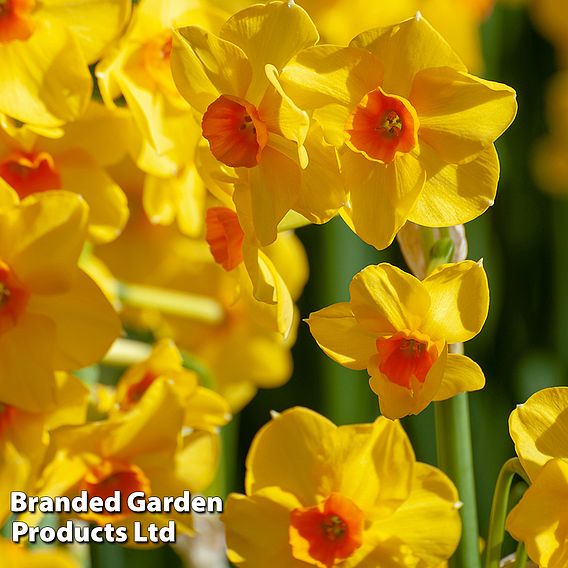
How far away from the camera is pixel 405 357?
0.74 metres

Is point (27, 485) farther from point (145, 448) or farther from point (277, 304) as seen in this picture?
point (277, 304)

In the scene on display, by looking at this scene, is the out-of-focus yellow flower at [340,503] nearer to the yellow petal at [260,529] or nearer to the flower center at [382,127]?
the yellow petal at [260,529]

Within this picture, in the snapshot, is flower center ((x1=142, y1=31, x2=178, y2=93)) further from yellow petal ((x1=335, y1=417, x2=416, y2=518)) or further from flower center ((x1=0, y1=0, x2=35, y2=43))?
yellow petal ((x1=335, y1=417, x2=416, y2=518))

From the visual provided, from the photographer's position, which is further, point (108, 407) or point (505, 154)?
point (505, 154)

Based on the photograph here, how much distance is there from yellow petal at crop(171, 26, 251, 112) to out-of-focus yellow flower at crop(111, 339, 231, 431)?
34cm

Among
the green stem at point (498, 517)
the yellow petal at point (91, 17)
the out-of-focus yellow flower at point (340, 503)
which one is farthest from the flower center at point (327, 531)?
the yellow petal at point (91, 17)

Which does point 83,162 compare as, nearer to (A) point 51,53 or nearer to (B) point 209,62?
(A) point 51,53

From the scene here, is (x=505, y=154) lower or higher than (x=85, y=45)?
lower

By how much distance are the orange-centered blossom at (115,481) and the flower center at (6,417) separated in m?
0.09

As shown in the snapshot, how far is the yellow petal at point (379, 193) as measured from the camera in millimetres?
739

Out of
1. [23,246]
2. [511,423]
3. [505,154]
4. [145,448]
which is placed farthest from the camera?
[505,154]

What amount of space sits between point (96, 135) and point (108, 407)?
276 millimetres

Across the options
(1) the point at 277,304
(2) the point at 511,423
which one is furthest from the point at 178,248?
(2) the point at 511,423

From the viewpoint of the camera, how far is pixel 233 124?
0.74m
